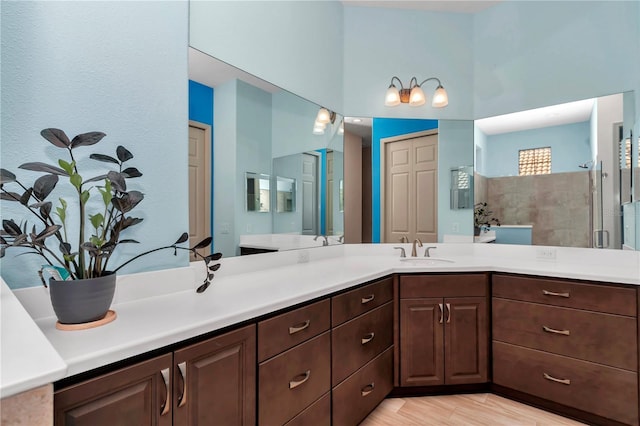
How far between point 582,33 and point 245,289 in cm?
291

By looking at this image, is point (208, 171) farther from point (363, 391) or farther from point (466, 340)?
point (466, 340)

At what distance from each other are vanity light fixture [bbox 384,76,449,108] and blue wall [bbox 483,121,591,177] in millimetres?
522

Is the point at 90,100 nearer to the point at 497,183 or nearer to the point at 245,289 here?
the point at 245,289

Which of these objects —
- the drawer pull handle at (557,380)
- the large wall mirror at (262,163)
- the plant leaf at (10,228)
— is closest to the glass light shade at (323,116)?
the large wall mirror at (262,163)

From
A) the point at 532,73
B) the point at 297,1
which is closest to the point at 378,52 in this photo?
the point at 297,1

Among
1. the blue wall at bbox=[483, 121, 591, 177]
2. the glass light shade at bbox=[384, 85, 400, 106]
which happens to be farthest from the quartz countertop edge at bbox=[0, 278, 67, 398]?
the blue wall at bbox=[483, 121, 591, 177]

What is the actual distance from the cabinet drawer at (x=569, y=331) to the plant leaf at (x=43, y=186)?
2.36 meters

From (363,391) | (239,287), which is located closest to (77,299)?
(239,287)

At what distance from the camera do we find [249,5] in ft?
6.11

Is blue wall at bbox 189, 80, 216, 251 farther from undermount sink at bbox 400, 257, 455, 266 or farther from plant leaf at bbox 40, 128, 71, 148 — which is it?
undermount sink at bbox 400, 257, 455, 266

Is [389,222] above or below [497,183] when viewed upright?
below

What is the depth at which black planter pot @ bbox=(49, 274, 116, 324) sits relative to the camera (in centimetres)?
96

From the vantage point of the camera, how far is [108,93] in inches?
49.4

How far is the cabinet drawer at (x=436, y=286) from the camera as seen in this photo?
2070 mm
